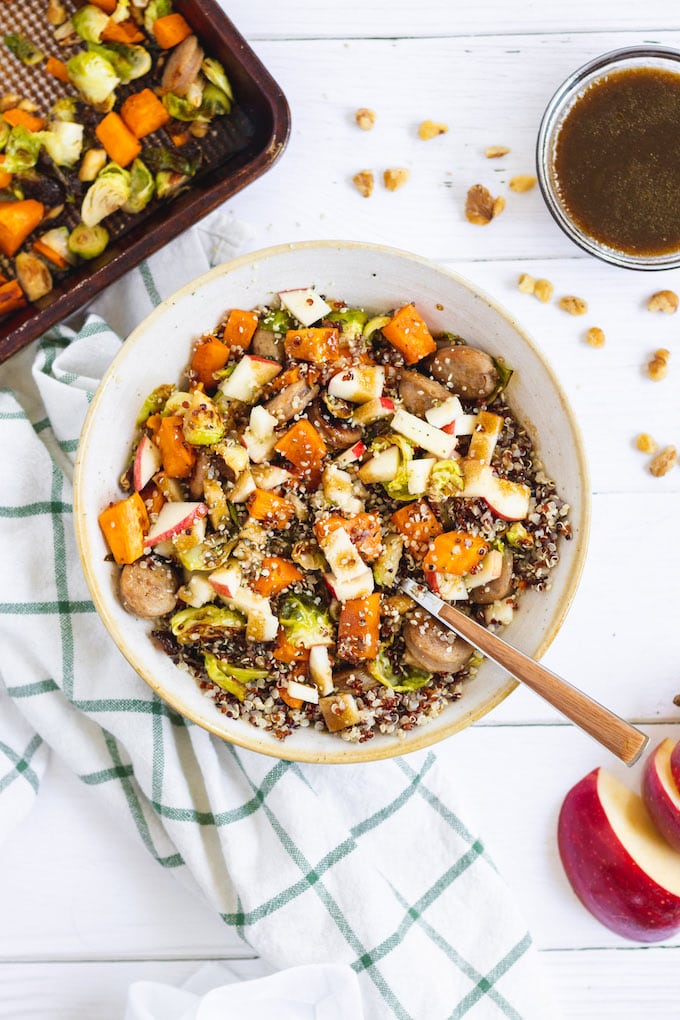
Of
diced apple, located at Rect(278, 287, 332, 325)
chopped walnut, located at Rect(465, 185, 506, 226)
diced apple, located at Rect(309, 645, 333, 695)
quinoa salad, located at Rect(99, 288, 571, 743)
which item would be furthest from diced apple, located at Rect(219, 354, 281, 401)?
chopped walnut, located at Rect(465, 185, 506, 226)

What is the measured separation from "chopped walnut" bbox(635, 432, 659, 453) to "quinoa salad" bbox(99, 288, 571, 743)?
0.50 meters

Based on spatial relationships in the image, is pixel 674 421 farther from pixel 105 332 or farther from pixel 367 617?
pixel 105 332

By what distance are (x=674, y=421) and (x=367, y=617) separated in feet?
3.75

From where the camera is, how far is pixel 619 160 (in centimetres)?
246

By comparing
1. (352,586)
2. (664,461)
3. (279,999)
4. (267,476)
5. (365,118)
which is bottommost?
(279,999)

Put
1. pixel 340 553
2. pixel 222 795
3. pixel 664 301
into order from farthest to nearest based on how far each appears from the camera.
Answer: pixel 664 301 < pixel 222 795 < pixel 340 553

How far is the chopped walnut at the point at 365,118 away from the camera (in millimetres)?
2504

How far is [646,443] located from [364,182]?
3.62 ft

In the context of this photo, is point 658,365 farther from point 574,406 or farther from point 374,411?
point 374,411

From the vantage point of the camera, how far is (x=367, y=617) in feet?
7.06

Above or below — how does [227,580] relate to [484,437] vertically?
above

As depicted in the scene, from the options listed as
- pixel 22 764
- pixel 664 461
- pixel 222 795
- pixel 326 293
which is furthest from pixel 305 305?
pixel 22 764

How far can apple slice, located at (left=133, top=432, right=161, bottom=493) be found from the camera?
2.20 m

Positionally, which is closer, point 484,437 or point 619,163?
point 484,437
